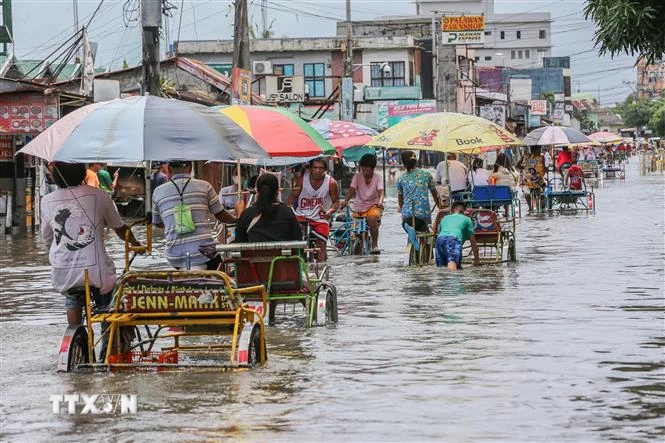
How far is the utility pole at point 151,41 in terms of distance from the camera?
22297mm

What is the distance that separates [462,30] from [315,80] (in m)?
9.40

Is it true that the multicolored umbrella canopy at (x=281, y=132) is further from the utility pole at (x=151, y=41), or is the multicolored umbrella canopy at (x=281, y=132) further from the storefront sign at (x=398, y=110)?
the storefront sign at (x=398, y=110)

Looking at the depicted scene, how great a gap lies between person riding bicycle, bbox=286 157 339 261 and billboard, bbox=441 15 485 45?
187 ft

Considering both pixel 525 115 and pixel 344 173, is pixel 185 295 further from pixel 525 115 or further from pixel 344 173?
pixel 525 115

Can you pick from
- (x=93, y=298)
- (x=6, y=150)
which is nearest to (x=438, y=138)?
(x=93, y=298)

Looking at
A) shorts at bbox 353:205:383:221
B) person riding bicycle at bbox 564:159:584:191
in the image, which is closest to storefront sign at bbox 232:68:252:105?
shorts at bbox 353:205:383:221

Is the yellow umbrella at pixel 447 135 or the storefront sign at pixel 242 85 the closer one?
the yellow umbrella at pixel 447 135

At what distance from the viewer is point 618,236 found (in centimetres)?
2572

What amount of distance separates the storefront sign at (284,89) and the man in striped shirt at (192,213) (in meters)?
40.8

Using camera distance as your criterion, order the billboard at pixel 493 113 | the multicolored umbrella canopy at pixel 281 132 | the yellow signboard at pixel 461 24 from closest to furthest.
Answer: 1. the multicolored umbrella canopy at pixel 281 132
2. the yellow signboard at pixel 461 24
3. the billboard at pixel 493 113

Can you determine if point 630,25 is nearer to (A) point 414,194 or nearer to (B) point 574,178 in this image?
(A) point 414,194

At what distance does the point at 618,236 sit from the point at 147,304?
17.0 m

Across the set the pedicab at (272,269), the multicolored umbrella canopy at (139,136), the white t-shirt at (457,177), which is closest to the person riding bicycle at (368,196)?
the white t-shirt at (457,177)

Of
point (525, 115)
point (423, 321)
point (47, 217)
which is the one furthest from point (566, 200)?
point (525, 115)
